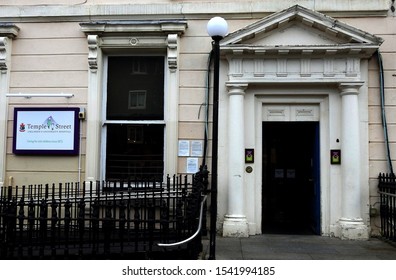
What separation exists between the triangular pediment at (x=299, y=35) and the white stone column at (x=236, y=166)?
90 cm

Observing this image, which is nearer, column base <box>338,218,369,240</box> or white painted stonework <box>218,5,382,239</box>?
column base <box>338,218,369,240</box>

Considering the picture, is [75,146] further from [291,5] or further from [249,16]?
[291,5]

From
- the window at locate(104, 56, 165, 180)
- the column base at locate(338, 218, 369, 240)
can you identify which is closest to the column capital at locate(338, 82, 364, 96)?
the column base at locate(338, 218, 369, 240)

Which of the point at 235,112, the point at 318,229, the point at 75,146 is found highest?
the point at 235,112

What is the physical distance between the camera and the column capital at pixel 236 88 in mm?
7660

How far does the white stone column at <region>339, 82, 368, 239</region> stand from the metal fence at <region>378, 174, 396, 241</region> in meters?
0.41

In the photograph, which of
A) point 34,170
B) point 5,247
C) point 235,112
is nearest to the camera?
point 5,247

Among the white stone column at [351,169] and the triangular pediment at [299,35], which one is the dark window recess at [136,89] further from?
the white stone column at [351,169]

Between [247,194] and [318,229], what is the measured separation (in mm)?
1592

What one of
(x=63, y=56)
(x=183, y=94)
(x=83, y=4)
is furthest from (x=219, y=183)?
(x=83, y=4)

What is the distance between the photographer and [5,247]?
18.3 ft

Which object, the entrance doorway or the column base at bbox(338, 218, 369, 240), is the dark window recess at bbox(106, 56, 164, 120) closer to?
the entrance doorway

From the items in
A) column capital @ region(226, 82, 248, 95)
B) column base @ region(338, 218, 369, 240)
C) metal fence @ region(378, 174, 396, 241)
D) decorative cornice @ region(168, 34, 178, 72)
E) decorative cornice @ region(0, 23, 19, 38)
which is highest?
decorative cornice @ region(0, 23, 19, 38)

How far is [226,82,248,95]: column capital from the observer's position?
766 centimetres
